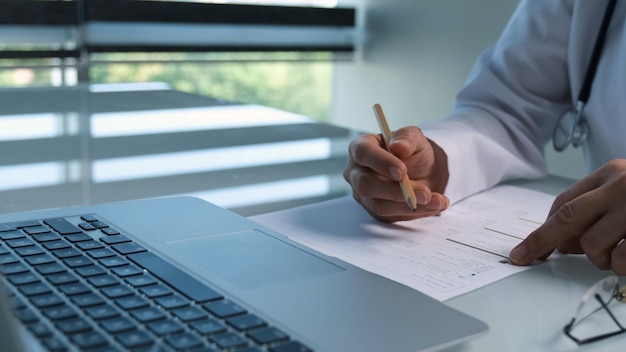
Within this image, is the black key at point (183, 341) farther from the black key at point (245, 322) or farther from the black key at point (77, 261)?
the black key at point (77, 261)

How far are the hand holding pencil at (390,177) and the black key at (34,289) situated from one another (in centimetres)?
39

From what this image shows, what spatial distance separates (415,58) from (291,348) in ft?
9.84

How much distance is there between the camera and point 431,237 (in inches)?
30.9

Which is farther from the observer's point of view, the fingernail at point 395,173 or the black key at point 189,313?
the fingernail at point 395,173

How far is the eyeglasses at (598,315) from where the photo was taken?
0.55 meters

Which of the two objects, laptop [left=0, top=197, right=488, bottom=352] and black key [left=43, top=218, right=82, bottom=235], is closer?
laptop [left=0, top=197, right=488, bottom=352]

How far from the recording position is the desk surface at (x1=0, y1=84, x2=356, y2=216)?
0.93 metres

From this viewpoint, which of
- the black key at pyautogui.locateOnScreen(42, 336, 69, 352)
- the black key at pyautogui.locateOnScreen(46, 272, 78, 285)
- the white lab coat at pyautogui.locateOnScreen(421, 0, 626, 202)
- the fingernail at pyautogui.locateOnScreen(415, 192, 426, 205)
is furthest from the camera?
the white lab coat at pyautogui.locateOnScreen(421, 0, 626, 202)

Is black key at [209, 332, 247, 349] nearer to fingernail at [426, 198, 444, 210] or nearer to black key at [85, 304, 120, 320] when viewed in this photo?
black key at [85, 304, 120, 320]

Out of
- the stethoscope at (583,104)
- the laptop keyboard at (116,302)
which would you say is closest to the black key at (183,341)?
the laptop keyboard at (116,302)

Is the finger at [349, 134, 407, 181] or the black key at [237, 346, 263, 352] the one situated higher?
the finger at [349, 134, 407, 181]

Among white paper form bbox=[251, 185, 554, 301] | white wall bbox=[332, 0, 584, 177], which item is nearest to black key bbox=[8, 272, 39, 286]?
white paper form bbox=[251, 185, 554, 301]

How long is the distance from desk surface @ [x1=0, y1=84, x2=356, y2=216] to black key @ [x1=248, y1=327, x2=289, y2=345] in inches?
Result: 15.2

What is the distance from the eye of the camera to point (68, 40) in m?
2.90
